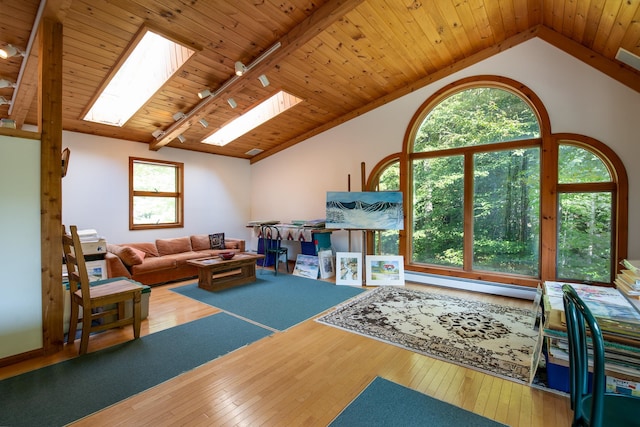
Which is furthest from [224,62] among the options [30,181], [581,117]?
[581,117]

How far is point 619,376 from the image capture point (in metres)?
A: 1.90

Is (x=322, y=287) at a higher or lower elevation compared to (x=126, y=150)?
lower

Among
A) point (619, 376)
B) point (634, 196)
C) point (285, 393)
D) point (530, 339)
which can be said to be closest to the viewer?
point (619, 376)

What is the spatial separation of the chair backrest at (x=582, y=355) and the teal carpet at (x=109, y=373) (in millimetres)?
2405

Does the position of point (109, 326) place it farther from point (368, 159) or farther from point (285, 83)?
point (368, 159)

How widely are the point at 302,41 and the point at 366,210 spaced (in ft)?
8.90

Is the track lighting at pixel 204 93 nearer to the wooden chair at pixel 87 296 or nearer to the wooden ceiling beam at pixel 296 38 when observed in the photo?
the wooden ceiling beam at pixel 296 38

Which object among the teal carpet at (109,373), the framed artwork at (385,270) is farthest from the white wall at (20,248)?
the framed artwork at (385,270)

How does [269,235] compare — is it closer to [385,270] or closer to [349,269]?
[349,269]

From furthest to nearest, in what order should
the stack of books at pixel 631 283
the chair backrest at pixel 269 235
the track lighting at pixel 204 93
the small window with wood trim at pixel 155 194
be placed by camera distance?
the chair backrest at pixel 269 235 < the small window with wood trim at pixel 155 194 < the track lighting at pixel 204 93 < the stack of books at pixel 631 283

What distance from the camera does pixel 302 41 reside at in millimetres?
3434

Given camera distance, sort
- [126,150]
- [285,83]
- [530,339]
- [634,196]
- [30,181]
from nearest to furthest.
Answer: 1. [30,181]
2. [530,339]
3. [634,196]
4. [285,83]
5. [126,150]

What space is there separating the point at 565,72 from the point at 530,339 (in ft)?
11.3

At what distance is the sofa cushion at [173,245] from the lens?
5637 mm
